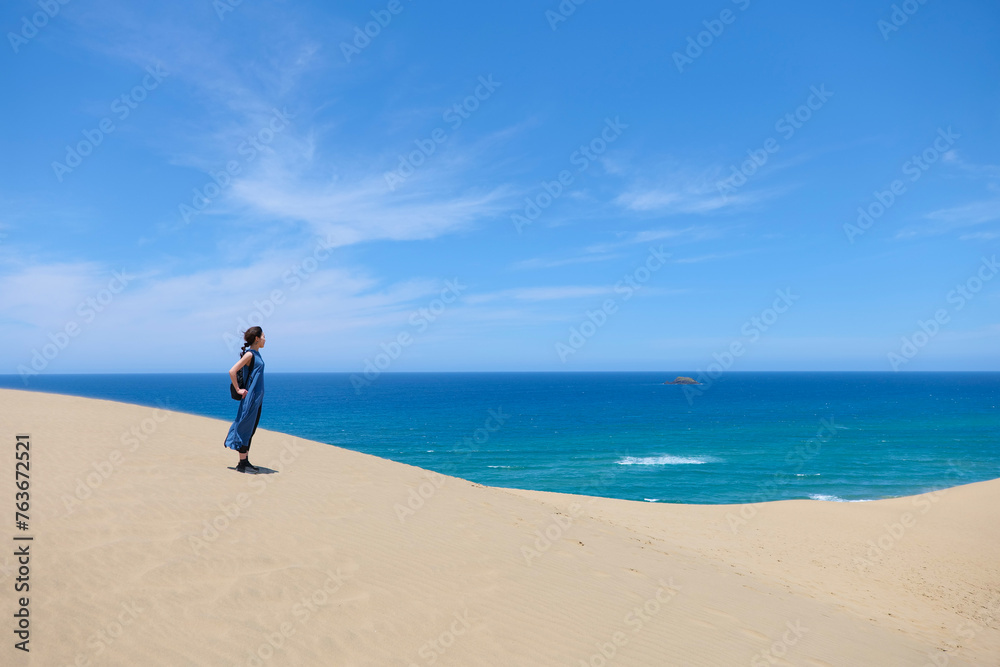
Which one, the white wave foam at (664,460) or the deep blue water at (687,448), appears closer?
the deep blue water at (687,448)

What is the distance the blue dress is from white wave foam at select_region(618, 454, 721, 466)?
30923mm

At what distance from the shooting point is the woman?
7988 millimetres

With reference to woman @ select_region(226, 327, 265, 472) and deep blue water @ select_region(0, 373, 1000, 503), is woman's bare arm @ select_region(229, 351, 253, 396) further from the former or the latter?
deep blue water @ select_region(0, 373, 1000, 503)

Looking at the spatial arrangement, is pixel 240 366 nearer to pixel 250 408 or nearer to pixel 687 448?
pixel 250 408

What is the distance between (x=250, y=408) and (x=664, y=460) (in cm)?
3441

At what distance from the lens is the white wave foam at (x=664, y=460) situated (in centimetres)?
3559

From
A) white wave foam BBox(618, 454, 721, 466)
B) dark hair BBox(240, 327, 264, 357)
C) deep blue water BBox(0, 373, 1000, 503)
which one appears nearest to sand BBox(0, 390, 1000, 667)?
dark hair BBox(240, 327, 264, 357)

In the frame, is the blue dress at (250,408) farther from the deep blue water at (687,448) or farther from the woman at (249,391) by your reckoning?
the deep blue water at (687,448)

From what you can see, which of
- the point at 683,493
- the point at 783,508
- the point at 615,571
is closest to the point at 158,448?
the point at 615,571

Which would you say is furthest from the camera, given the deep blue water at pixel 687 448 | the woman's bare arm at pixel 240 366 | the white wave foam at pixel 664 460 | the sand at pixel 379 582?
the white wave foam at pixel 664 460

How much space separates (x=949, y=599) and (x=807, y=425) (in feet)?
178

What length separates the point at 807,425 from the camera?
5797 centimetres

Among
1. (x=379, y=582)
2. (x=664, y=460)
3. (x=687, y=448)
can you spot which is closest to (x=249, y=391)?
(x=379, y=582)

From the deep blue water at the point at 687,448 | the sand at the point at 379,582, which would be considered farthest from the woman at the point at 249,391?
the deep blue water at the point at 687,448
